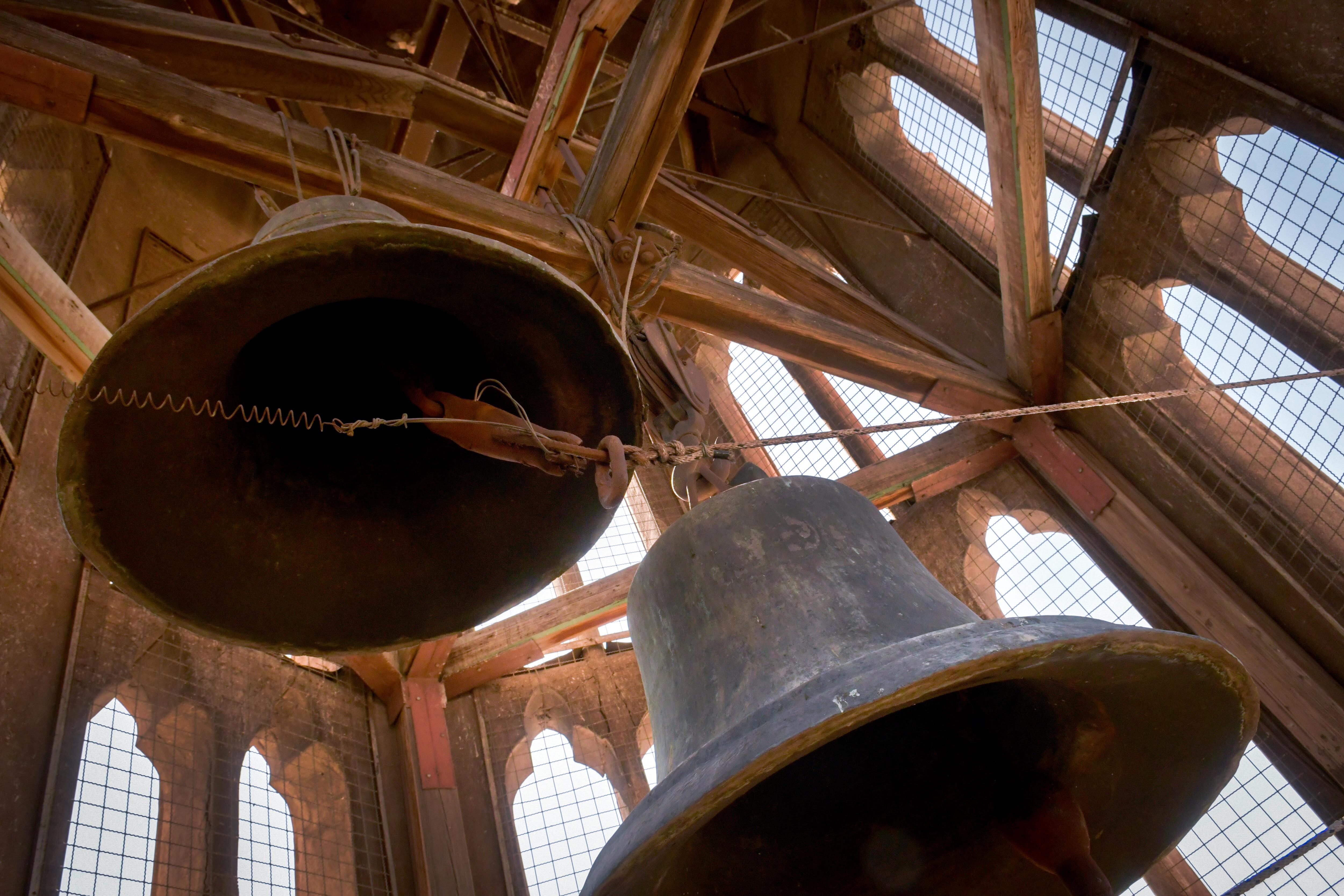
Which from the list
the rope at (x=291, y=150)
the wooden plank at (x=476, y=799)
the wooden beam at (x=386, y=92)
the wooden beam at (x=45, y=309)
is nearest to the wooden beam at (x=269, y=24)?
the wooden beam at (x=386, y=92)

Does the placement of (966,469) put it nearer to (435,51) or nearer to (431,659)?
(431,659)

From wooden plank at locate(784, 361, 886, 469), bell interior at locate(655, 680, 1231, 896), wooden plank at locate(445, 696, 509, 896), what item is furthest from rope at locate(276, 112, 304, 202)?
wooden plank at locate(784, 361, 886, 469)

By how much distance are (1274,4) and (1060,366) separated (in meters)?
1.60

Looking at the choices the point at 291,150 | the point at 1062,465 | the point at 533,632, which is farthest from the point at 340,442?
the point at 1062,465

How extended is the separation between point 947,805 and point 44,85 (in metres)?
2.97

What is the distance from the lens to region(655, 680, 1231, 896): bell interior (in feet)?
5.32

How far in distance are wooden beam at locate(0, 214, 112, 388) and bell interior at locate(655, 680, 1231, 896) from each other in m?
2.30

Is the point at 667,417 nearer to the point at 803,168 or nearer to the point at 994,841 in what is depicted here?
the point at 994,841

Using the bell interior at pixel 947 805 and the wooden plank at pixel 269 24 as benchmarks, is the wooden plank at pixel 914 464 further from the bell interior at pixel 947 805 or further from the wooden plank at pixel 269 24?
the wooden plank at pixel 269 24

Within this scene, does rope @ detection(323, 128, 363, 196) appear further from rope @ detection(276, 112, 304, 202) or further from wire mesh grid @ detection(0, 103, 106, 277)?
wire mesh grid @ detection(0, 103, 106, 277)

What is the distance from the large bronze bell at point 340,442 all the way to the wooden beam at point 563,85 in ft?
4.96

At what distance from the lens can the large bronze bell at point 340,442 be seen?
62.6 inches

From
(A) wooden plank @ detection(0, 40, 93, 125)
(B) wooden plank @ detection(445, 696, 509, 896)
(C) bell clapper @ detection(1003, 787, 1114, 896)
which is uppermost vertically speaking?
(A) wooden plank @ detection(0, 40, 93, 125)

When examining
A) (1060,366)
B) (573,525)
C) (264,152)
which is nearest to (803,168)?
(1060,366)
